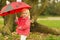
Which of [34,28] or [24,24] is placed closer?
[24,24]

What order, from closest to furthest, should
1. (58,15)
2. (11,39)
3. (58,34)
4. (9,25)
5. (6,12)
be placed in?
(6,12) → (11,39) → (9,25) → (58,34) → (58,15)

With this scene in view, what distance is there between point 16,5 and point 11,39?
3.64m

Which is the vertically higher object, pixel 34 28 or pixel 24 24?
pixel 24 24

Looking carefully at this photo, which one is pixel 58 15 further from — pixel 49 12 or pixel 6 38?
pixel 6 38

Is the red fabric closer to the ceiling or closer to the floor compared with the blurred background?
closer to the ceiling

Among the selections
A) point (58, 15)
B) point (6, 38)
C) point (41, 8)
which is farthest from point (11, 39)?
point (58, 15)

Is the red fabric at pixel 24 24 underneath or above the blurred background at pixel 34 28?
above

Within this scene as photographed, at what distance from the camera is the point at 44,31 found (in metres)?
14.5

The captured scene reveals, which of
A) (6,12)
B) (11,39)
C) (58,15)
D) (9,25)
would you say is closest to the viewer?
(6,12)

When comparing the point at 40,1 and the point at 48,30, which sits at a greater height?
the point at 40,1

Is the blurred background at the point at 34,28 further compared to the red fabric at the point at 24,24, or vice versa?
the blurred background at the point at 34,28

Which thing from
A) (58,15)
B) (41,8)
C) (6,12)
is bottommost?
(58,15)

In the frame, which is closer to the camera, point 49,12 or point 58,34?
point 58,34

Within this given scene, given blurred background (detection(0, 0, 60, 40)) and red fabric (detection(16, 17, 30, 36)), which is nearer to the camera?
red fabric (detection(16, 17, 30, 36))
